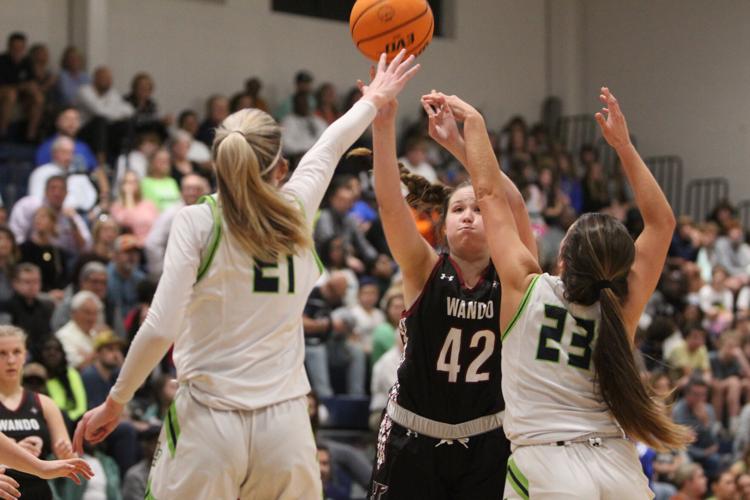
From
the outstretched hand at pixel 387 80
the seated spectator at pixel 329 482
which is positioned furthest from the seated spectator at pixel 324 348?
the outstretched hand at pixel 387 80

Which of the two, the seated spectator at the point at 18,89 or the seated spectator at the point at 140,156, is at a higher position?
the seated spectator at the point at 18,89

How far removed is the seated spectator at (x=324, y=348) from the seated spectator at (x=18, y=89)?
3.68 m

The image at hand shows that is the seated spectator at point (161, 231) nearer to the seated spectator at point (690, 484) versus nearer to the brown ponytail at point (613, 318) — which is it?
the seated spectator at point (690, 484)

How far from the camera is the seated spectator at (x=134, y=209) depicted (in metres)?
10.9

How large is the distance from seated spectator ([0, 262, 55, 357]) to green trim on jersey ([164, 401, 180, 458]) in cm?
523

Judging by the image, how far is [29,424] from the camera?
5.84 m

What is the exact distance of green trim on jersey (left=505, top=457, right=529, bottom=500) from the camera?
12.4ft

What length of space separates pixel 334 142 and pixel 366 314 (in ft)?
22.6

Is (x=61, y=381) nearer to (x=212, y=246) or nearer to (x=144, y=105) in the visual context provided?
(x=212, y=246)

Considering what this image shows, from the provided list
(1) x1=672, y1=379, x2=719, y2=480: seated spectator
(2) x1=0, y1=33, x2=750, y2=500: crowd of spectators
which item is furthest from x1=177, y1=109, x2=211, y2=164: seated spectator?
(1) x1=672, y1=379, x2=719, y2=480: seated spectator

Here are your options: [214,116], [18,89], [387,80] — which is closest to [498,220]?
[387,80]

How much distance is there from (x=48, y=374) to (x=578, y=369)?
4908 mm

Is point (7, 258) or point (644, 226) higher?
point (644, 226)

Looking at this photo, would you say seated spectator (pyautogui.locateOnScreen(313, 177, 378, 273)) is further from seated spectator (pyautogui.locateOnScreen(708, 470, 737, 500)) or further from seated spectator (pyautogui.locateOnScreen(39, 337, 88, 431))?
seated spectator (pyautogui.locateOnScreen(39, 337, 88, 431))
